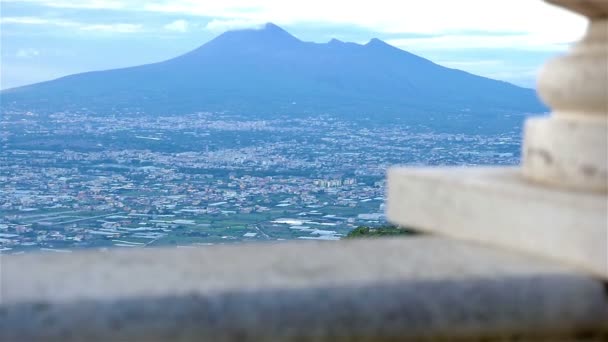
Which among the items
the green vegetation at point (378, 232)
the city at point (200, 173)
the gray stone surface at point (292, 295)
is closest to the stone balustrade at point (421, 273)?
the gray stone surface at point (292, 295)

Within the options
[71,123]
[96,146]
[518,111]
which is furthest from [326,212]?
[518,111]

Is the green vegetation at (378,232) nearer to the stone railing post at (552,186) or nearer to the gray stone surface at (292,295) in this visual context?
the stone railing post at (552,186)

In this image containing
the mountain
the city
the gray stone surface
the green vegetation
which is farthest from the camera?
the mountain

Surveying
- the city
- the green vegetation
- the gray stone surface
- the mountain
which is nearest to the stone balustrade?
the gray stone surface

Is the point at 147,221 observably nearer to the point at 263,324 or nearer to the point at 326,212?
the point at 326,212

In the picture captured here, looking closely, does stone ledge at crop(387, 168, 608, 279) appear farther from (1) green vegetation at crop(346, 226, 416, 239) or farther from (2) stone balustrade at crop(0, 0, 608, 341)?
(1) green vegetation at crop(346, 226, 416, 239)

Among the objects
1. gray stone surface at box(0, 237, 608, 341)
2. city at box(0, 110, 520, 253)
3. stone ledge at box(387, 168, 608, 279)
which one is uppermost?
stone ledge at box(387, 168, 608, 279)
